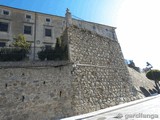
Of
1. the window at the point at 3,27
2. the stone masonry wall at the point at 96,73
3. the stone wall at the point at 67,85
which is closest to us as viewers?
the stone wall at the point at 67,85

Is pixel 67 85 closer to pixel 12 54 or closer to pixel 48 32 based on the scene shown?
pixel 12 54

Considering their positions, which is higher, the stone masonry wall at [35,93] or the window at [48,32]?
the window at [48,32]

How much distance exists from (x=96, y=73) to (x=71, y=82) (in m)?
3.35

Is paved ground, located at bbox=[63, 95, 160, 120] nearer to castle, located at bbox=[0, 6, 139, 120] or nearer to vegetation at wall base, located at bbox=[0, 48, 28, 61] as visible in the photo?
castle, located at bbox=[0, 6, 139, 120]

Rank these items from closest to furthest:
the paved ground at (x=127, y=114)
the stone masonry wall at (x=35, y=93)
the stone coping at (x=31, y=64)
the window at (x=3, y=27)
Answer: the paved ground at (x=127, y=114), the stone masonry wall at (x=35, y=93), the stone coping at (x=31, y=64), the window at (x=3, y=27)

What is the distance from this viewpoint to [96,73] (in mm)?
13547

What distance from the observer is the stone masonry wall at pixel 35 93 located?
29.4 feet

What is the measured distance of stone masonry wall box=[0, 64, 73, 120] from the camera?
29.4 ft

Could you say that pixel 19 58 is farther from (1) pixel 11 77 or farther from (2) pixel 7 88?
(2) pixel 7 88

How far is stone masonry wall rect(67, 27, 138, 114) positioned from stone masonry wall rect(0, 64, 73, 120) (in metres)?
0.83

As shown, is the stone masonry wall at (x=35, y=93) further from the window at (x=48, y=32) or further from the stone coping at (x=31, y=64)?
the window at (x=48, y=32)

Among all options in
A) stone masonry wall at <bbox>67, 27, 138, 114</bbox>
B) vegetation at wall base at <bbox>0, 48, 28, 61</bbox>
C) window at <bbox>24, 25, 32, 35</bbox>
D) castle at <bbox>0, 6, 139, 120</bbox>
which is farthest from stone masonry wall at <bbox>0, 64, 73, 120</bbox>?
window at <bbox>24, 25, 32, 35</bbox>

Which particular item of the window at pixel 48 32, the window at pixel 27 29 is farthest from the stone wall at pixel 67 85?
the window at pixel 27 29

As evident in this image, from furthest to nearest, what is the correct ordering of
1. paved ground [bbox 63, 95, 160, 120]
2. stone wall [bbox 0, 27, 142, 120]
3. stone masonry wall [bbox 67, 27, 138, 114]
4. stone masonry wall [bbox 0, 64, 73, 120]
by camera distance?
1. stone masonry wall [bbox 67, 27, 138, 114]
2. stone wall [bbox 0, 27, 142, 120]
3. stone masonry wall [bbox 0, 64, 73, 120]
4. paved ground [bbox 63, 95, 160, 120]
